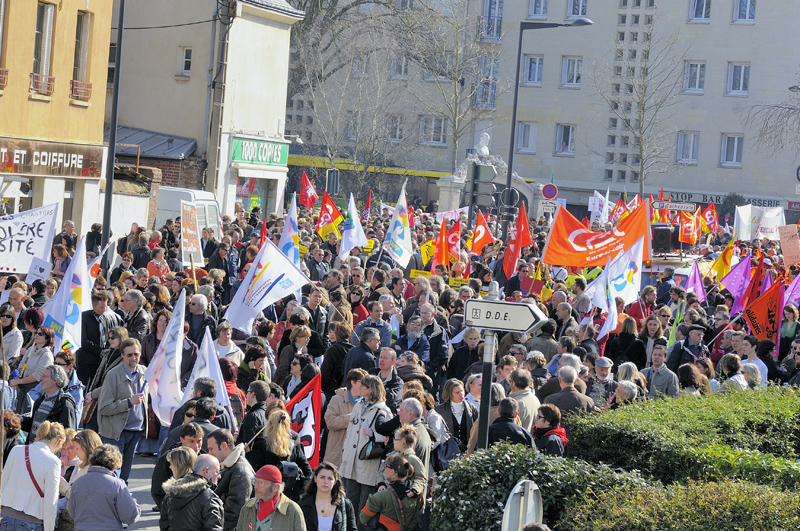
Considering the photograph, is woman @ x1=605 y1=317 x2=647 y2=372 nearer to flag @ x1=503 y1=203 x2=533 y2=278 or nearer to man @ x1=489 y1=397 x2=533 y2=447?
man @ x1=489 y1=397 x2=533 y2=447

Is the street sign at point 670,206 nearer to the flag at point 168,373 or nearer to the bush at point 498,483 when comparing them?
the flag at point 168,373

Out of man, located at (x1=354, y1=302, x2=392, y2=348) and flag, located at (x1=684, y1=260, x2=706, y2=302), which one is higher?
flag, located at (x1=684, y1=260, x2=706, y2=302)

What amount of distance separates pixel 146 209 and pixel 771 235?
63.6 feet

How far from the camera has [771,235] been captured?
34.2 meters

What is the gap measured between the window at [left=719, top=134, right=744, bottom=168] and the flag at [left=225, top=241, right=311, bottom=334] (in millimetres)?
44194

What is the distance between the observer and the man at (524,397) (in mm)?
9695

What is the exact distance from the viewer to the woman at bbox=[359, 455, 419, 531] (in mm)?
8023

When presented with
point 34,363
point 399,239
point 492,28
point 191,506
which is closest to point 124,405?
point 34,363

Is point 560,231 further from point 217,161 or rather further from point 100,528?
point 217,161

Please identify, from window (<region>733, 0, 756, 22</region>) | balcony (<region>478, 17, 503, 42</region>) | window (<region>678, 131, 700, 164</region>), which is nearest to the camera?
window (<region>733, 0, 756, 22</region>)

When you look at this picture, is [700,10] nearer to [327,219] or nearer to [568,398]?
[327,219]

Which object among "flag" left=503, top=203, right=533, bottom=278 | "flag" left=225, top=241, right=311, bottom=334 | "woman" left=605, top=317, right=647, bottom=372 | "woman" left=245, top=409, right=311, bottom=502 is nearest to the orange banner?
"flag" left=503, top=203, right=533, bottom=278

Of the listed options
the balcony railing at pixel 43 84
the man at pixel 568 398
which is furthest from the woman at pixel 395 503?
the balcony railing at pixel 43 84

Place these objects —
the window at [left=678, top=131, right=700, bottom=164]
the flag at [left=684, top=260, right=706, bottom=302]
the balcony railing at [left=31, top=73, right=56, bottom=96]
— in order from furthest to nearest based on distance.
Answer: the window at [left=678, top=131, right=700, bottom=164] → the balcony railing at [left=31, top=73, right=56, bottom=96] → the flag at [left=684, top=260, right=706, bottom=302]
